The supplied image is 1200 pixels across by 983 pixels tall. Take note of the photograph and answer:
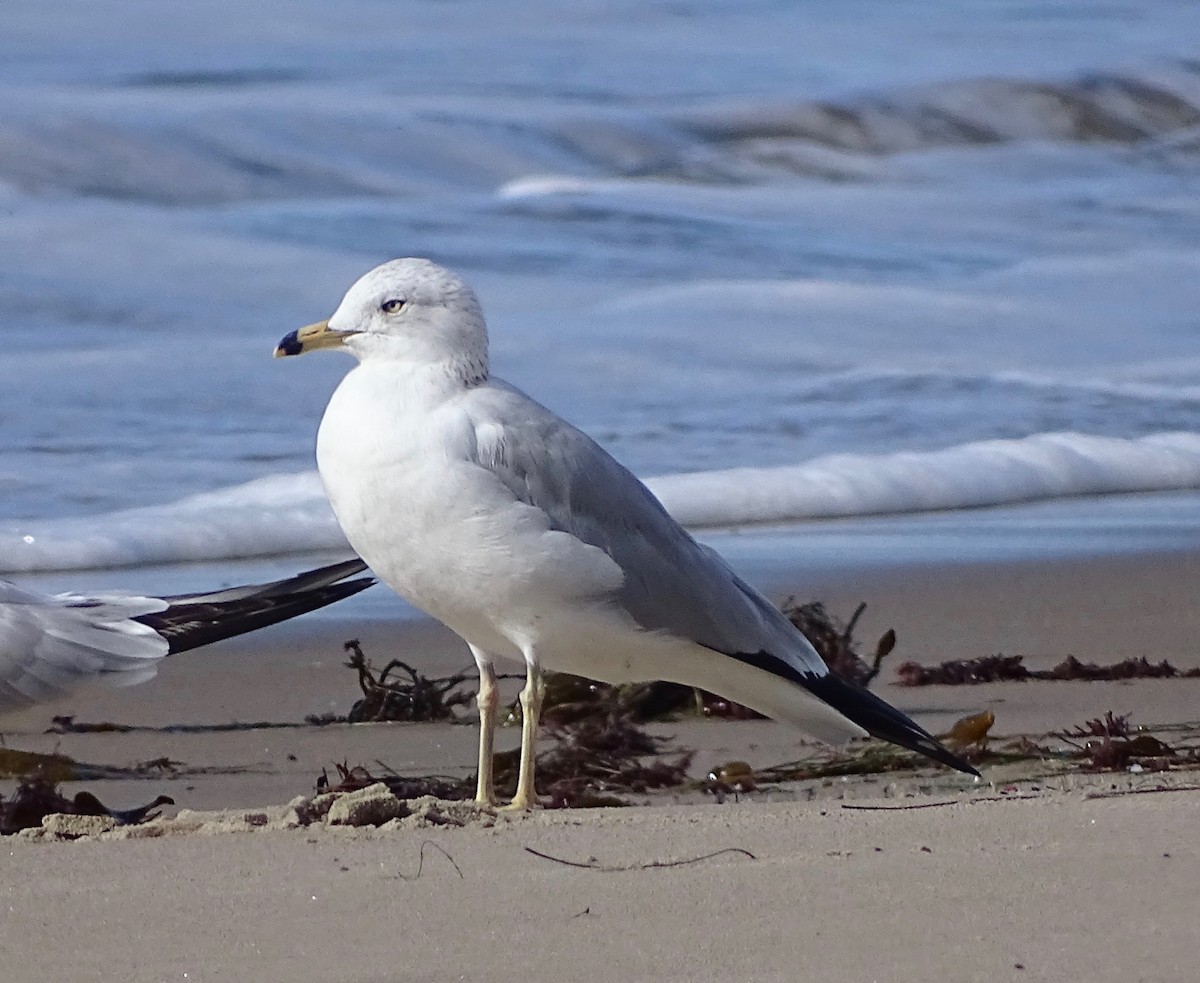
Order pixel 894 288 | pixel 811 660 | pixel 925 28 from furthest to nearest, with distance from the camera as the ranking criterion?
1. pixel 925 28
2. pixel 894 288
3. pixel 811 660

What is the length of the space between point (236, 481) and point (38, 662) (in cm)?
352

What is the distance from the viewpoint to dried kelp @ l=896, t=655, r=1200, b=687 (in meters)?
5.49

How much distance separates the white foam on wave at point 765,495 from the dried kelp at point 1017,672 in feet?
8.12

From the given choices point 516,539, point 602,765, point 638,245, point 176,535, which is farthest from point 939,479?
point 638,245

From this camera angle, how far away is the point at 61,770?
4703 mm

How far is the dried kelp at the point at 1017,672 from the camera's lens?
549 centimetres

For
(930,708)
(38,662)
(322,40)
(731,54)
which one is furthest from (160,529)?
(731,54)

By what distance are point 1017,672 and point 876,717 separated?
3.83 ft

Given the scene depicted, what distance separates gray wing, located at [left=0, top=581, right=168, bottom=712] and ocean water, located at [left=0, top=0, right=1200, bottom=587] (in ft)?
6.97

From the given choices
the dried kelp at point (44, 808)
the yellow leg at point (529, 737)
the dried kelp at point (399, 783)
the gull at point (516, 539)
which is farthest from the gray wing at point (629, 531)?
the dried kelp at point (44, 808)

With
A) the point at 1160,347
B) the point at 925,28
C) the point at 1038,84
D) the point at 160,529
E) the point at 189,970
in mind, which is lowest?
the point at 189,970

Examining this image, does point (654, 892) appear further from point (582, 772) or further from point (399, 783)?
point (582, 772)

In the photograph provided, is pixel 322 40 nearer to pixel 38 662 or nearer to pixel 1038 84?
pixel 1038 84

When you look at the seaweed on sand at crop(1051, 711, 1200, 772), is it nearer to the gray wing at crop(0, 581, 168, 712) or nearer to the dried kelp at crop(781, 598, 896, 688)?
the dried kelp at crop(781, 598, 896, 688)
